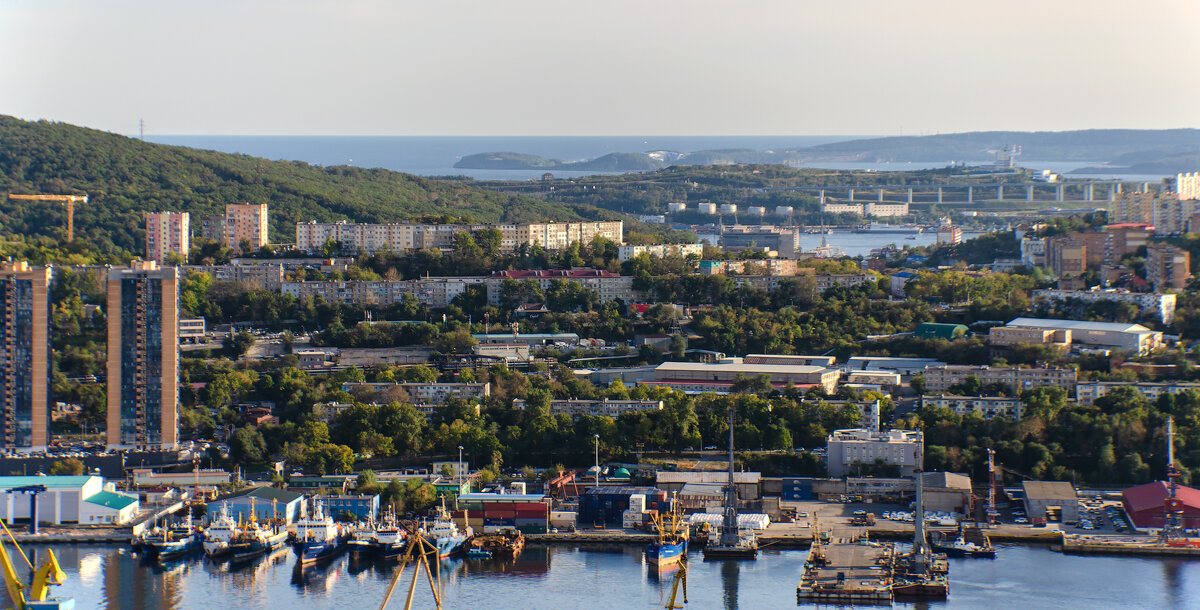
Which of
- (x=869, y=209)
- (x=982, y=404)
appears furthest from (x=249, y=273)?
(x=869, y=209)

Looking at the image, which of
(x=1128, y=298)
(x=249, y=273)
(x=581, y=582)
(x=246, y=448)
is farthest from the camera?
(x=249, y=273)

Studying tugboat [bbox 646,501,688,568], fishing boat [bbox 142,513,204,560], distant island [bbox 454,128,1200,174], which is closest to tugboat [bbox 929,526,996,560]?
tugboat [bbox 646,501,688,568]

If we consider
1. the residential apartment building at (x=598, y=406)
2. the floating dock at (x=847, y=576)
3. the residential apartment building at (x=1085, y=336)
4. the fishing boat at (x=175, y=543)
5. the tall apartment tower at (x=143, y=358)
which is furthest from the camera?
the residential apartment building at (x=1085, y=336)

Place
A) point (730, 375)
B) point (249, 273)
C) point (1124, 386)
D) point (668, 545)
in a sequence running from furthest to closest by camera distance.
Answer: point (249, 273), point (730, 375), point (1124, 386), point (668, 545)

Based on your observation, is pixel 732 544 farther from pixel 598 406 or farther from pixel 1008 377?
pixel 1008 377

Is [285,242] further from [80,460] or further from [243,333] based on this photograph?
[80,460]

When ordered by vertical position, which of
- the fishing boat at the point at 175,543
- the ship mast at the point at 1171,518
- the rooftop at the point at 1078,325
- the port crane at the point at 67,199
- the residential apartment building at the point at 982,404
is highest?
the port crane at the point at 67,199

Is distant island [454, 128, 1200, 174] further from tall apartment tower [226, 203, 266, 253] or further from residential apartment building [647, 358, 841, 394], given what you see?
residential apartment building [647, 358, 841, 394]

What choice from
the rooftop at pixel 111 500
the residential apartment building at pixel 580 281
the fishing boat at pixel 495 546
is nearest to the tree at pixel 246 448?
the rooftop at pixel 111 500

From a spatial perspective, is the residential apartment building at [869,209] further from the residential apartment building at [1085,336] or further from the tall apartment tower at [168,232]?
the residential apartment building at [1085,336]
